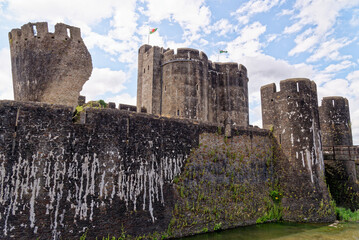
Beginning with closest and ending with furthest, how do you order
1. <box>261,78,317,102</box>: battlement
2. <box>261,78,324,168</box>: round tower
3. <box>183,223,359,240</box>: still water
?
<box>183,223,359,240</box>: still water
<box>261,78,324,168</box>: round tower
<box>261,78,317,102</box>: battlement

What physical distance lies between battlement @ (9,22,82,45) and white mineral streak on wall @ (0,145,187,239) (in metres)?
4.69

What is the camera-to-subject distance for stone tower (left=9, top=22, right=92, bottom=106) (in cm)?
864

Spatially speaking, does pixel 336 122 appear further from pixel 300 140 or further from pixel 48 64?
pixel 48 64

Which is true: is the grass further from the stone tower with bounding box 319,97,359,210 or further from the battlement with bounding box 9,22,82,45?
the battlement with bounding box 9,22,82,45

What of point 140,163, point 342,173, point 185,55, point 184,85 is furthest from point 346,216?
point 185,55

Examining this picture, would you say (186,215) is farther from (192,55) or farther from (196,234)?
(192,55)

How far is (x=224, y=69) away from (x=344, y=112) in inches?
356

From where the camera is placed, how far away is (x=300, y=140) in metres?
11.1

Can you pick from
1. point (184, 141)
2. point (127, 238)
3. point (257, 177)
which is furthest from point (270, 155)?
point (127, 238)

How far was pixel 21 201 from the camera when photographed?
594 cm

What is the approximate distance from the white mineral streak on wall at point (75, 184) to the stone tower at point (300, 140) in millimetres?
6119

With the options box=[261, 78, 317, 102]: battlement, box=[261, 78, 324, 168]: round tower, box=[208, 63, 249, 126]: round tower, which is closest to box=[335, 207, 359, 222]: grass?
box=[261, 78, 324, 168]: round tower

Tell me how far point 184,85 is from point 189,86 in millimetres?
356

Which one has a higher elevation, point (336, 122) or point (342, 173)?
point (336, 122)
